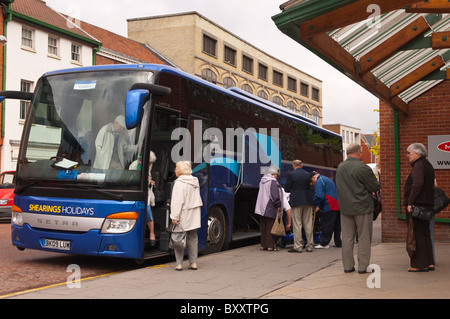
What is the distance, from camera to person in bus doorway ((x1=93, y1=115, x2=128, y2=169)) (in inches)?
328

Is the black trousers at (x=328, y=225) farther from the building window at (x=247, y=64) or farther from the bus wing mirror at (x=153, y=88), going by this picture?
the building window at (x=247, y=64)

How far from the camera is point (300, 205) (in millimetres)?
11461

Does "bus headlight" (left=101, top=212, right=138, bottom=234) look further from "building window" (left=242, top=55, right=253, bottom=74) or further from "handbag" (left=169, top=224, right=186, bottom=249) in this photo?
"building window" (left=242, top=55, right=253, bottom=74)

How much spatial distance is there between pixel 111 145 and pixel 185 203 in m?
1.39

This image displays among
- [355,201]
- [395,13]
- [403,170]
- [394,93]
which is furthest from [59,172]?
[403,170]

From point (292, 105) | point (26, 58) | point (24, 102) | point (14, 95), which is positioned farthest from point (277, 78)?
point (14, 95)

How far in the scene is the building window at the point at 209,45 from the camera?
1888 inches

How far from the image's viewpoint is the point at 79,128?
Answer: 8562mm

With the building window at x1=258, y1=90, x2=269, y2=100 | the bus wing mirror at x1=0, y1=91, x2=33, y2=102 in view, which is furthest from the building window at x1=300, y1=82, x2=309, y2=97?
the bus wing mirror at x1=0, y1=91, x2=33, y2=102

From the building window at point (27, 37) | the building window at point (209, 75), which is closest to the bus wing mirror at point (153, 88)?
the building window at point (27, 37)

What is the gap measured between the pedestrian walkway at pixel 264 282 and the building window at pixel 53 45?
25.0m

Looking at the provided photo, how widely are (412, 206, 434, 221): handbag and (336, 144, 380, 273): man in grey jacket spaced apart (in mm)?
618
